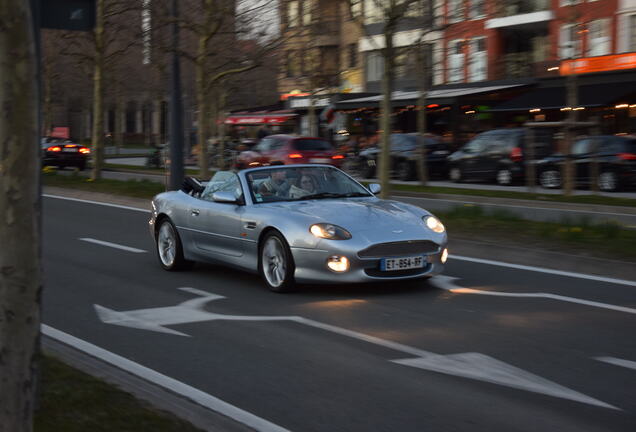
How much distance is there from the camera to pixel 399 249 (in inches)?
360

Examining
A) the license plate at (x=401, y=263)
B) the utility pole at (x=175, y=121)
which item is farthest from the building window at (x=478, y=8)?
the license plate at (x=401, y=263)

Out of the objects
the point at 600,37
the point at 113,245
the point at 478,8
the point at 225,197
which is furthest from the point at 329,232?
the point at 600,37

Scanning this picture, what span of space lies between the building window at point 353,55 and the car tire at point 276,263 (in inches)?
1851

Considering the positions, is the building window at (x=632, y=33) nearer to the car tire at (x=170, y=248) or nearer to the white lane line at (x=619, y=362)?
the car tire at (x=170, y=248)

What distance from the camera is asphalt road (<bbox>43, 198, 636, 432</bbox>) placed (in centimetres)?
532

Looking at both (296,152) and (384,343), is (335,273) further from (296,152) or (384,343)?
(296,152)

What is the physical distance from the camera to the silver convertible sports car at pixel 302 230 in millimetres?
9062

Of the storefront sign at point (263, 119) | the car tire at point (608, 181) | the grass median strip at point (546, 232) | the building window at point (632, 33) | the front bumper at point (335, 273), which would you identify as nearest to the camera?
the front bumper at point (335, 273)

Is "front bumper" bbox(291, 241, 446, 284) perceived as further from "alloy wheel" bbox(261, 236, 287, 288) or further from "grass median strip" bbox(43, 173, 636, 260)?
"grass median strip" bbox(43, 173, 636, 260)

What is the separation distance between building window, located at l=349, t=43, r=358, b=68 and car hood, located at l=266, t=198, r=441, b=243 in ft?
153

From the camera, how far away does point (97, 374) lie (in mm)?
5816

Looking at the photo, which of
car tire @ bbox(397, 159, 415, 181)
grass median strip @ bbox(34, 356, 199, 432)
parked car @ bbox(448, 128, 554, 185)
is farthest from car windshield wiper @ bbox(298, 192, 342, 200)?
car tire @ bbox(397, 159, 415, 181)

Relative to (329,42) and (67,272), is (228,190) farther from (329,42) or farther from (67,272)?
(329,42)

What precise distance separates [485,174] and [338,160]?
5141 mm
